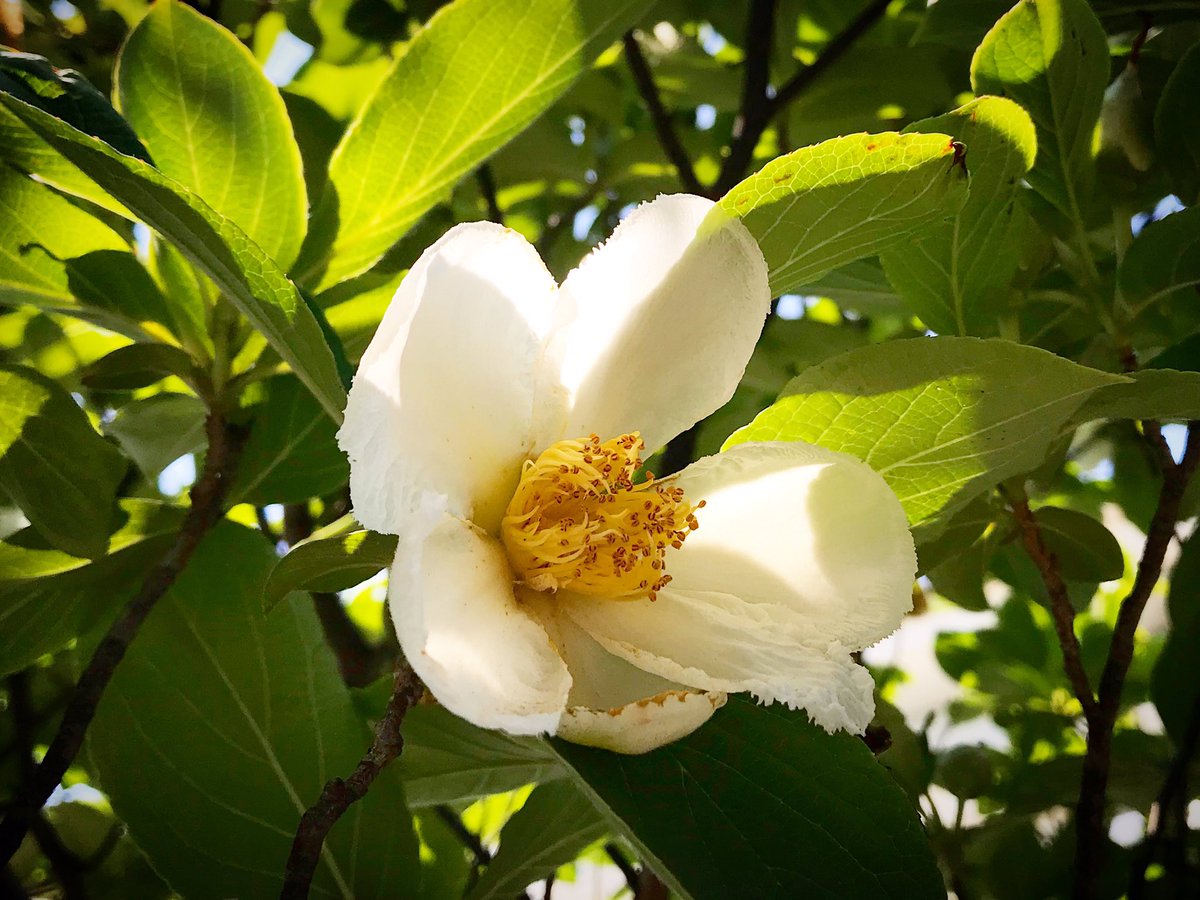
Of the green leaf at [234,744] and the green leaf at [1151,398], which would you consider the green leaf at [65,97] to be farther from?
the green leaf at [1151,398]

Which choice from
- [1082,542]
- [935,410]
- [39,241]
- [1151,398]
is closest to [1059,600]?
[1082,542]

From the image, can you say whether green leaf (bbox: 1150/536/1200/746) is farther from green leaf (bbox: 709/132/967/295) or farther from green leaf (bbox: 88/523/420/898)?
green leaf (bbox: 88/523/420/898)

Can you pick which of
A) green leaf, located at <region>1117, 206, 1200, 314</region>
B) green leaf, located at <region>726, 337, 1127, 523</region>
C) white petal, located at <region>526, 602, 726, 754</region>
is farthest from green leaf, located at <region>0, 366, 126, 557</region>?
green leaf, located at <region>1117, 206, 1200, 314</region>

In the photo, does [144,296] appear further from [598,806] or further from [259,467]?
[598,806]

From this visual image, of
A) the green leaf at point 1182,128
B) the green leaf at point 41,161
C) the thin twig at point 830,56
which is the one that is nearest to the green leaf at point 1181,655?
the green leaf at point 1182,128

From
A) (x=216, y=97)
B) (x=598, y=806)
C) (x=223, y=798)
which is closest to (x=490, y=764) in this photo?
(x=223, y=798)

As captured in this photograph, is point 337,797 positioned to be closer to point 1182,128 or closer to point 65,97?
point 65,97
